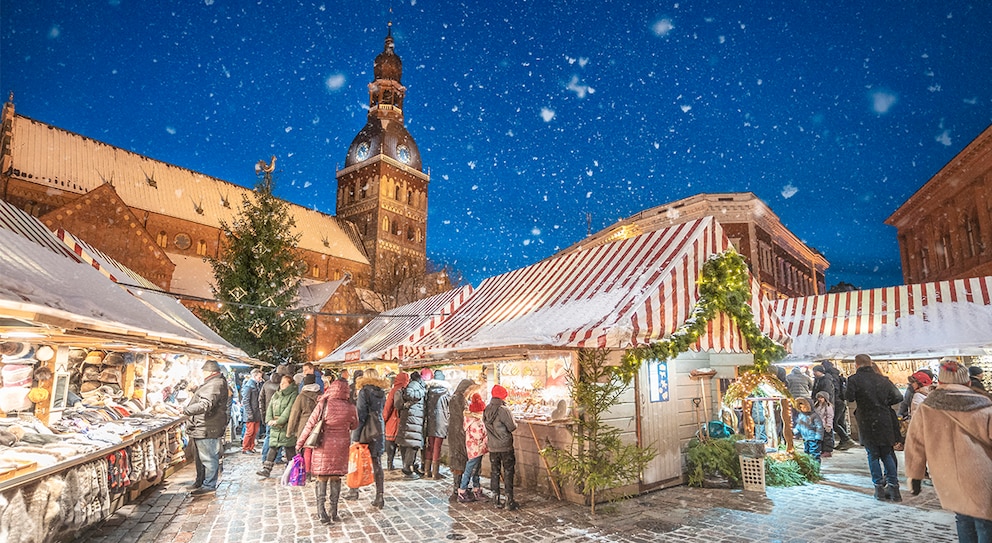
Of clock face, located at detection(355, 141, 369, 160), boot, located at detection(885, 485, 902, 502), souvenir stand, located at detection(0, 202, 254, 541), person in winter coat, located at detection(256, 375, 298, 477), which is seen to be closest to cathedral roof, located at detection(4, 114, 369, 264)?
clock face, located at detection(355, 141, 369, 160)

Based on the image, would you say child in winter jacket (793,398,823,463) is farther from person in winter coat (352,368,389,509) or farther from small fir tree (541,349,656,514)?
person in winter coat (352,368,389,509)

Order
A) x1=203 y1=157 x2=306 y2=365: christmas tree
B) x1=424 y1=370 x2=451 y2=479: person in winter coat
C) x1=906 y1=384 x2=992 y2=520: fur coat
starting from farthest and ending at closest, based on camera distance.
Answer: x1=203 y1=157 x2=306 y2=365: christmas tree
x1=424 y1=370 x2=451 y2=479: person in winter coat
x1=906 y1=384 x2=992 y2=520: fur coat

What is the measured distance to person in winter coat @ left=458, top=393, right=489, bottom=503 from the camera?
758 cm

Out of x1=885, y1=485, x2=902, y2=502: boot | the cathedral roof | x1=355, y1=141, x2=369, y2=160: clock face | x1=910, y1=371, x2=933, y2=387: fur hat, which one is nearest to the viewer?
x1=885, y1=485, x2=902, y2=502: boot

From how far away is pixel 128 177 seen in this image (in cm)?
3828

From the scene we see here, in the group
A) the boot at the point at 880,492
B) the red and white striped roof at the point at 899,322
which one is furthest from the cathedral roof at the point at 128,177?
the boot at the point at 880,492

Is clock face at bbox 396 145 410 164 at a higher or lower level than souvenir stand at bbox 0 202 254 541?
higher

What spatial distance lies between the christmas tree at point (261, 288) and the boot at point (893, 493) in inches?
800

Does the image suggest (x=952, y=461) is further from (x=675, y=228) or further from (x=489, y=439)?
(x=675, y=228)

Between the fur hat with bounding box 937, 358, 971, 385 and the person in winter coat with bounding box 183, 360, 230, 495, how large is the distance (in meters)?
8.73

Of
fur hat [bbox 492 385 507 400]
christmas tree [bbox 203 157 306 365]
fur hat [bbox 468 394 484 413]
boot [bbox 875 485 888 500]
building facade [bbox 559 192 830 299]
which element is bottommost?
boot [bbox 875 485 888 500]

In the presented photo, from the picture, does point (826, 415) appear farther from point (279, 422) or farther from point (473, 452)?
point (279, 422)

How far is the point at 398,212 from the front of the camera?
56.8 m

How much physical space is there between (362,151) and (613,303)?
5400 centimetres
